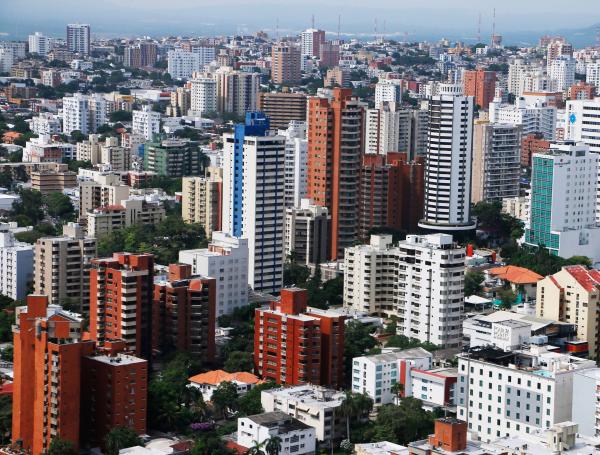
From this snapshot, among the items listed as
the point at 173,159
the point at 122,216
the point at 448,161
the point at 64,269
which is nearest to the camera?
the point at 64,269

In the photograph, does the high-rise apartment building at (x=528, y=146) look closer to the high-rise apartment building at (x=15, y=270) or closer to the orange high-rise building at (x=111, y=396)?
the high-rise apartment building at (x=15, y=270)

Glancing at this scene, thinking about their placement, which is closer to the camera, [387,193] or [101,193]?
[387,193]

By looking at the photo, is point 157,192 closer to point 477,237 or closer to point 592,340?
point 477,237

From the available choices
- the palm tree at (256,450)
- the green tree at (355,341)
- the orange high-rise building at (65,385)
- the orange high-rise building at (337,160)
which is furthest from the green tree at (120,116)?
the palm tree at (256,450)

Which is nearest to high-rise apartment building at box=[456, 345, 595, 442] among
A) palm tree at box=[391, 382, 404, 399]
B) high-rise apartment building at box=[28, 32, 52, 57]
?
palm tree at box=[391, 382, 404, 399]

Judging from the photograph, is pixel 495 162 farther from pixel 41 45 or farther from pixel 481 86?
pixel 41 45

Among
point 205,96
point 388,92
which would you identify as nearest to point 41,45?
point 205,96
